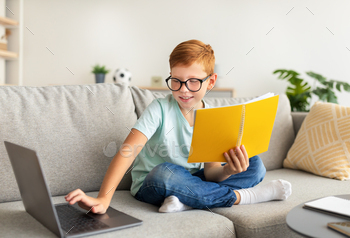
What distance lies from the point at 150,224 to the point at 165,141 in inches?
14.8

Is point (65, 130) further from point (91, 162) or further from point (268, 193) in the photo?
point (268, 193)

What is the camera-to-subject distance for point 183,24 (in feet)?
14.3

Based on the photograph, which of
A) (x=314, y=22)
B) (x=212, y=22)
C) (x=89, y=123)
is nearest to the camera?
(x=89, y=123)

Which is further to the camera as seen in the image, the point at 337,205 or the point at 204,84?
the point at 204,84

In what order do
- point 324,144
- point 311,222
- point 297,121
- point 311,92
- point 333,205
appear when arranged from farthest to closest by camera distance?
point 311,92 → point 297,121 → point 324,144 → point 333,205 → point 311,222

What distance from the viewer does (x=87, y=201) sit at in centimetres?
93

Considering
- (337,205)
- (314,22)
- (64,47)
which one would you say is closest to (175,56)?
(337,205)

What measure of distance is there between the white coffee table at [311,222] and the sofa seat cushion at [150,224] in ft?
0.76

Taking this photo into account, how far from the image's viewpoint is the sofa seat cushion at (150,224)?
881mm

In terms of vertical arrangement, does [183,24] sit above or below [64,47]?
A: above

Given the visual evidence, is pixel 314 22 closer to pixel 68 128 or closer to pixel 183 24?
pixel 183 24

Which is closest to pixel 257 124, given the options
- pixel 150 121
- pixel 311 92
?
pixel 150 121

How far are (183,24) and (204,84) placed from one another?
3.30 metres

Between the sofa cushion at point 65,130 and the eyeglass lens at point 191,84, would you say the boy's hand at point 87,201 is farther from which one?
the eyeglass lens at point 191,84
